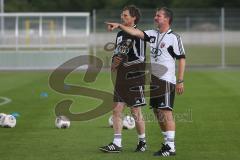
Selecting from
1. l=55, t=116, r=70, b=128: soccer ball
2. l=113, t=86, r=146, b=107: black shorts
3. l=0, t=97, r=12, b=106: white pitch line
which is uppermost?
l=113, t=86, r=146, b=107: black shorts

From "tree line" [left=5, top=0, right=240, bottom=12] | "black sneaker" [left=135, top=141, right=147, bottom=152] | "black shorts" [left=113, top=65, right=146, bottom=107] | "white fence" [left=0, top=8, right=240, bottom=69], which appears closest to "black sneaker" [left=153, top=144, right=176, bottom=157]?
"black sneaker" [left=135, top=141, right=147, bottom=152]

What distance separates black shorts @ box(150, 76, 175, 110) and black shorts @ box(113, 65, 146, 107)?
31 centimetres

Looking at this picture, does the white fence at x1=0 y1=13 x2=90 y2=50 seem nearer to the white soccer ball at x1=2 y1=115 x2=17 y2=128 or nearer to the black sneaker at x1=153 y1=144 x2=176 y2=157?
the white soccer ball at x1=2 y1=115 x2=17 y2=128

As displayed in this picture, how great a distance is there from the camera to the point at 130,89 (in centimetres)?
1033

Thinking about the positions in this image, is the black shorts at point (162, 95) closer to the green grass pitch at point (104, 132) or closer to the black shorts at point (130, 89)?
the black shorts at point (130, 89)

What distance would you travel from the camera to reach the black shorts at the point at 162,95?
10.0 metres

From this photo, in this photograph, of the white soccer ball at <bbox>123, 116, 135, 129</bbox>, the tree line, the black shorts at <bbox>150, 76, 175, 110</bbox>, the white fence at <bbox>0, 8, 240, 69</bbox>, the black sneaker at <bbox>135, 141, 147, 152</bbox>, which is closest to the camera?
the black shorts at <bbox>150, 76, 175, 110</bbox>

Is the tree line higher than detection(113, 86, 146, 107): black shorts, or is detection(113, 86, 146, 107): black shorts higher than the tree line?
the tree line

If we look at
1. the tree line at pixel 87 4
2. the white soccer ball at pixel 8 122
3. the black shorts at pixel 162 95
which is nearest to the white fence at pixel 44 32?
the white soccer ball at pixel 8 122

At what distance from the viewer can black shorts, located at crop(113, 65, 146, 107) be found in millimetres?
10359

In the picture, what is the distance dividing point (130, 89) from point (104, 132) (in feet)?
8.50

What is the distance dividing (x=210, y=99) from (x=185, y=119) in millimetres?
4737

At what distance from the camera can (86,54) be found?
1433 inches

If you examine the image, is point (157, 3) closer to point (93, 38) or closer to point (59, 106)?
point (93, 38)
